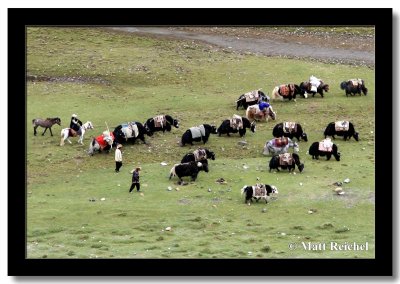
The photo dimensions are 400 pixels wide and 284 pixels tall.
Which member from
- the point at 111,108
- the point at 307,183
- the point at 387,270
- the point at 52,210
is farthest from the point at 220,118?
the point at 387,270

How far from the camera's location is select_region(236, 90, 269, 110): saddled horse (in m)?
37.4

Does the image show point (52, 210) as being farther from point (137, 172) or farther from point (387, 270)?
point (387, 270)

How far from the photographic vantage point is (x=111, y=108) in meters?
37.8

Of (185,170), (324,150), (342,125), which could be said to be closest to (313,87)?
(342,125)

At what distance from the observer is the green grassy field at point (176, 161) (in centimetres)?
2338

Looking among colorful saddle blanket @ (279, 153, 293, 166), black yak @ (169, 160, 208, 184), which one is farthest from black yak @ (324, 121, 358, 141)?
black yak @ (169, 160, 208, 184)

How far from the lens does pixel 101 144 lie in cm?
3141

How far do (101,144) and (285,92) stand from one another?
901 cm

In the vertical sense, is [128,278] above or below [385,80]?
below

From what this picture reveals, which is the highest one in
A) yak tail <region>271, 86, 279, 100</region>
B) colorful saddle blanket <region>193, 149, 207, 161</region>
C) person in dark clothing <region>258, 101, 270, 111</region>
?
yak tail <region>271, 86, 279, 100</region>

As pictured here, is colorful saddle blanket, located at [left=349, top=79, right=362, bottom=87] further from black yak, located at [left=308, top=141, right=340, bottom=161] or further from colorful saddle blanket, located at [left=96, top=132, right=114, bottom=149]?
colorful saddle blanket, located at [left=96, top=132, right=114, bottom=149]

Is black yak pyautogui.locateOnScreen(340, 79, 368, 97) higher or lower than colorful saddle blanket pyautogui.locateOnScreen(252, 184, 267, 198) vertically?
higher

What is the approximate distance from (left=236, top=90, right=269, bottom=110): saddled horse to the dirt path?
8.76m

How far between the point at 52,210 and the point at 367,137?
11.4 m
